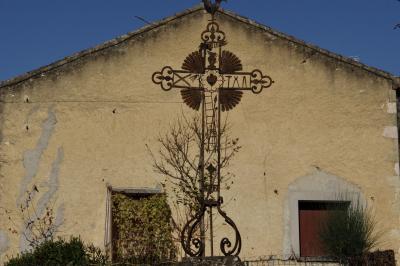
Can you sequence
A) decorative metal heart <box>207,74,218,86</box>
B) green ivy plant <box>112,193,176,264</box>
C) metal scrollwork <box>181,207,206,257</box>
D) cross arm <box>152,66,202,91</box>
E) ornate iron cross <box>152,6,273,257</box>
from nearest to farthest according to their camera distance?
metal scrollwork <box>181,207,206,257</box> → green ivy plant <box>112,193,176,264</box> → ornate iron cross <box>152,6,273,257</box> → cross arm <box>152,66,202,91</box> → decorative metal heart <box>207,74,218,86</box>

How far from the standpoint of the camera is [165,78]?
1316 centimetres

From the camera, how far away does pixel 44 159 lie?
Answer: 1248 centimetres

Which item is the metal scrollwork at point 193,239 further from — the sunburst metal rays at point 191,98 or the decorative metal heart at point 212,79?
the decorative metal heart at point 212,79

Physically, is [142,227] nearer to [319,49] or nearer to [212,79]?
[212,79]

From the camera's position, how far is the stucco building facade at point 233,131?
12.5 metres

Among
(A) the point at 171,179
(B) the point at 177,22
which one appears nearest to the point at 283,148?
(A) the point at 171,179

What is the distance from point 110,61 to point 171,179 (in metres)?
2.65

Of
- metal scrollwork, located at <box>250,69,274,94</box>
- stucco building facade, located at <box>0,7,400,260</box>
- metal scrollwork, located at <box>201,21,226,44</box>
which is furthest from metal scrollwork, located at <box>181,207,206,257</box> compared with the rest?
metal scrollwork, located at <box>201,21,226,44</box>

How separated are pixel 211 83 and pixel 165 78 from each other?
0.94 metres

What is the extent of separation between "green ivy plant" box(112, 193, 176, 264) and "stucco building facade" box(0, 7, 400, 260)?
0.84 feet

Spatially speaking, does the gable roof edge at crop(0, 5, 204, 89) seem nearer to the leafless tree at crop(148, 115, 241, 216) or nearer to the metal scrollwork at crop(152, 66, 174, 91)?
the metal scrollwork at crop(152, 66, 174, 91)

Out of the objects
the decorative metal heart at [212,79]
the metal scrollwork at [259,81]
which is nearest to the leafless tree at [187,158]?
the decorative metal heart at [212,79]

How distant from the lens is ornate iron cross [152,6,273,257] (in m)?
13.1

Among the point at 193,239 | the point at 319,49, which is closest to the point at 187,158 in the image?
the point at 193,239
